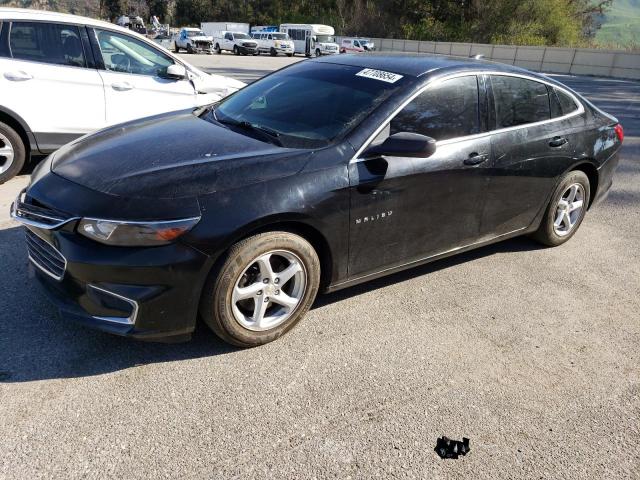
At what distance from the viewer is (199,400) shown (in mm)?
2660

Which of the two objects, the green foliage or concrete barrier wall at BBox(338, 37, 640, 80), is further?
the green foliage

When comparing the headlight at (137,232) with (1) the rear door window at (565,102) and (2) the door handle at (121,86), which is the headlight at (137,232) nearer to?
(1) the rear door window at (565,102)

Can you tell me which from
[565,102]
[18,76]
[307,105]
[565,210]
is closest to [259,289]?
[307,105]

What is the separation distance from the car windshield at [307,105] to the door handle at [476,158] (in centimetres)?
71

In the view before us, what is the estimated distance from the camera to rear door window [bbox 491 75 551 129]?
398cm

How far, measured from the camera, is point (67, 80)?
18.4ft

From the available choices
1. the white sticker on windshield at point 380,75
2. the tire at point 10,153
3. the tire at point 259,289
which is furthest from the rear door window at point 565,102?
the tire at point 10,153

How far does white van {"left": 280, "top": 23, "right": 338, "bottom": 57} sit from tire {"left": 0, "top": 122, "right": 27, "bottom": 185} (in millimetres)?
34486

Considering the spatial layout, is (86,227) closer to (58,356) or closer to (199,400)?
(58,356)

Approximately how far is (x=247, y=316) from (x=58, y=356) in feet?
3.45

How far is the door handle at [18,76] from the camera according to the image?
5.36 meters

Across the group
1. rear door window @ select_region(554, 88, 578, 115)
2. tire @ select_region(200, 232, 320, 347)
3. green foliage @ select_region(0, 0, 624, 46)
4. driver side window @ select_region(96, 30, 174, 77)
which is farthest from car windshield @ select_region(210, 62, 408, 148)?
green foliage @ select_region(0, 0, 624, 46)

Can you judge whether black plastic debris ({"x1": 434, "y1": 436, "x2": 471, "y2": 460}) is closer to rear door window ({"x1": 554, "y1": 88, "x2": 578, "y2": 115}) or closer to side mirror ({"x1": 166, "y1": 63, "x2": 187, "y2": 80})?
rear door window ({"x1": 554, "y1": 88, "x2": 578, "y2": 115})

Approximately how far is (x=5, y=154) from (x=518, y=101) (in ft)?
16.4
